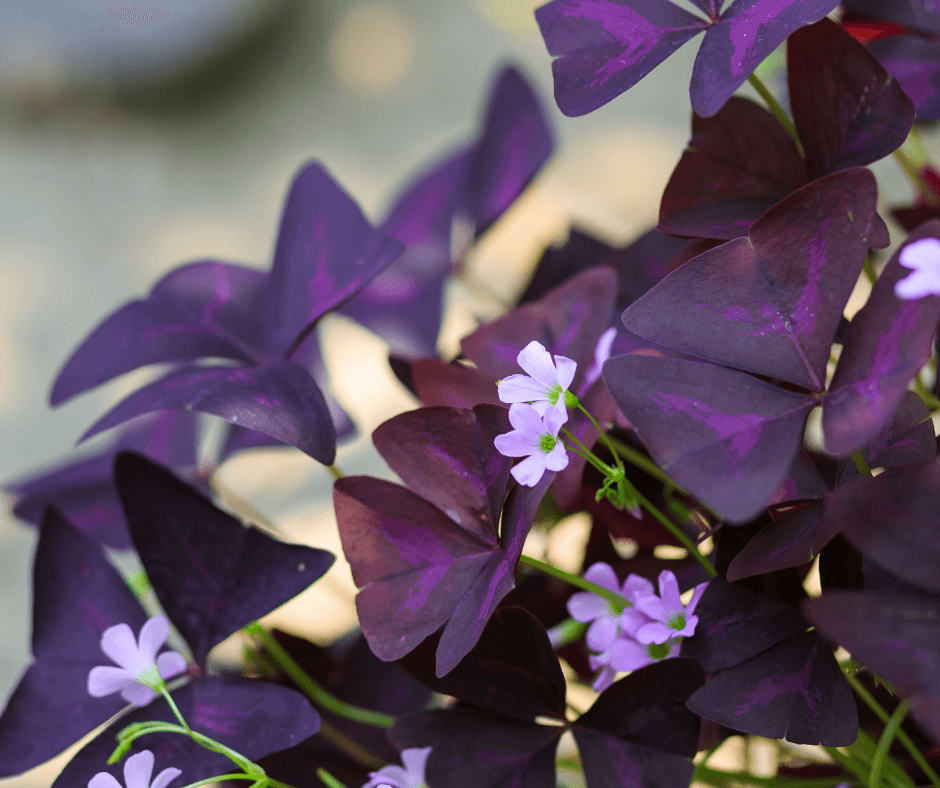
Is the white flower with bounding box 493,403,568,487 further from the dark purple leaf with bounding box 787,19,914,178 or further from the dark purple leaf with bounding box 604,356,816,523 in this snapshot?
the dark purple leaf with bounding box 787,19,914,178

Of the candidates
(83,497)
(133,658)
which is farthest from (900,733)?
(83,497)

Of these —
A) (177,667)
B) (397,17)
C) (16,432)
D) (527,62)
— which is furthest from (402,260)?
(397,17)

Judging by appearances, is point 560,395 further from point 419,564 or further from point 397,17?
point 397,17

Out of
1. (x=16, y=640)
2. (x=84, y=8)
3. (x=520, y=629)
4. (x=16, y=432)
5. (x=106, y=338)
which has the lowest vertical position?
(x=16, y=640)

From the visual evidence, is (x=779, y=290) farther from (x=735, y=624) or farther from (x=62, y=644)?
(x=62, y=644)

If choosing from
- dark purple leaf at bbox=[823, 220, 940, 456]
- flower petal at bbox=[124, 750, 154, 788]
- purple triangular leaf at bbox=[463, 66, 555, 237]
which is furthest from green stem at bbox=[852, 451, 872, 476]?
purple triangular leaf at bbox=[463, 66, 555, 237]

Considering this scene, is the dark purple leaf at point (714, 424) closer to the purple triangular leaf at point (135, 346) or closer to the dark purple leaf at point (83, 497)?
the purple triangular leaf at point (135, 346)

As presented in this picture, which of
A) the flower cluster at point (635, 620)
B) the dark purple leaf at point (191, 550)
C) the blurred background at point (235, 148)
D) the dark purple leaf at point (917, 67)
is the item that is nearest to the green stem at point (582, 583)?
the flower cluster at point (635, 620)
